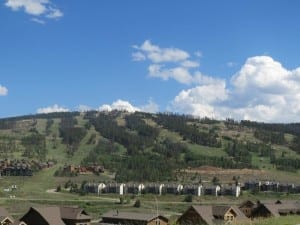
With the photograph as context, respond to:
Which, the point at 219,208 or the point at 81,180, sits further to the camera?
the point at 81,180

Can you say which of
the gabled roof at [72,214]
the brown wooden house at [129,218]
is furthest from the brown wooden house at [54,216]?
Result: the brown wooden house at [129,218]

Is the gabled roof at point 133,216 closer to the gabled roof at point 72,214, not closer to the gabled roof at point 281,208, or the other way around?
the gabled roof at point 72,214

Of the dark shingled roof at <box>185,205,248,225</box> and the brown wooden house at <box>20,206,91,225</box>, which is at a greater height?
the dark shingled roof at <box>185,205,248,225</box>

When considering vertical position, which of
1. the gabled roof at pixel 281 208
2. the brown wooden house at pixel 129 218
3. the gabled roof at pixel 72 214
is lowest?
the brown wooden house at pixel 129 218

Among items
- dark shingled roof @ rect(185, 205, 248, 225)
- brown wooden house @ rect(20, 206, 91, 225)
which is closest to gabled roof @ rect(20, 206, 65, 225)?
brown wooden house @ rect(20, 206, 91, 225)

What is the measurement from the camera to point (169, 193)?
5930 inches

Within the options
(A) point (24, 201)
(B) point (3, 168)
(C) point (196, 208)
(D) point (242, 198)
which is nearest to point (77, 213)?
(C) point (196, 208)

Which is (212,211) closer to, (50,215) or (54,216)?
(54,216)

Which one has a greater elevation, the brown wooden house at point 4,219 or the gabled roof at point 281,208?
the gabled roof at point 281,208

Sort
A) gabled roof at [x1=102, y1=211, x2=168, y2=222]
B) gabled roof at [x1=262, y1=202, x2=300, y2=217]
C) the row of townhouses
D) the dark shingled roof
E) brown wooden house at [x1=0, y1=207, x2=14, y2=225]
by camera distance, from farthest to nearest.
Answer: gabled roof at [x1=102, y1=211, x2=168, y2=222], gabled roof at [x1=262, y1=202, x2=300, y2=217], the dark shingled roof, the row of townhouses, brown wooden house at [x1=0, y1=207, x2=14, y2=225]

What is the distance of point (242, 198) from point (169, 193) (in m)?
21.7

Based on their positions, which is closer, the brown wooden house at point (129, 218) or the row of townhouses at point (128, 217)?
the row of townhouses at point (128, 217)

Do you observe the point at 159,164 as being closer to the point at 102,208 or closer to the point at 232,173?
the point at 232,173

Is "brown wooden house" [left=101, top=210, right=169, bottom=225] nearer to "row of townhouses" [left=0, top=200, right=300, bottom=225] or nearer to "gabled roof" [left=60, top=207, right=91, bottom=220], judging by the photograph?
"row of townhouses" [left=0, top=200, right=300, bottom=225]
